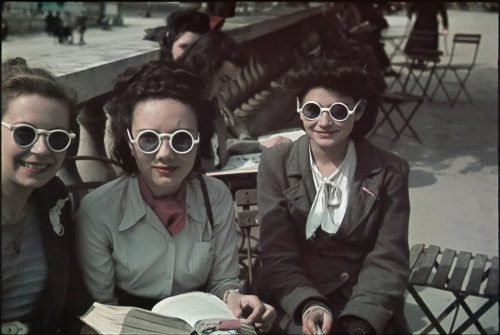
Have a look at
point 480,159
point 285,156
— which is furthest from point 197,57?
point 480,159

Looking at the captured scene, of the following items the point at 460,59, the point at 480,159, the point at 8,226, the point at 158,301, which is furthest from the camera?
the point at 460,59

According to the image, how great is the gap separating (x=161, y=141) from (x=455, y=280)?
1.84 meters

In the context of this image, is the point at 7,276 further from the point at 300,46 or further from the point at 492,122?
the point at 300,46

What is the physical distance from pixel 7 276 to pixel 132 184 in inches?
22.3

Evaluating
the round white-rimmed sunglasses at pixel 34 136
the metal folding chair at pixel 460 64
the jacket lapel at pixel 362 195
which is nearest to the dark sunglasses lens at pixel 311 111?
the jacket lapel at pixel 362 195

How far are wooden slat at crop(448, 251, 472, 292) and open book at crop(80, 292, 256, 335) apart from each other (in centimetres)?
155

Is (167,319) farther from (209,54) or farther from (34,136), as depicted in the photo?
(209,54)

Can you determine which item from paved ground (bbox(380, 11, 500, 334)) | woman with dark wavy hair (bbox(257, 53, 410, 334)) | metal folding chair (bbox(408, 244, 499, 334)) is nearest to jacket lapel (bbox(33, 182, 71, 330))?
woman with dark wavy hair (bbox(257, 53, 410, 334))

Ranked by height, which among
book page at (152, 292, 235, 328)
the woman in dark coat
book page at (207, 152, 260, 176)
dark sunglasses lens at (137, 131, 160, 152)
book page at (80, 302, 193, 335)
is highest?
dark sunglasses lens at (137, 131, 160, 152)

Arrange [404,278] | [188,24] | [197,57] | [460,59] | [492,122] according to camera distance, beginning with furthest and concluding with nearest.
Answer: [460,59] < [492,122] < [188,24] < [197,57] < [404,278]

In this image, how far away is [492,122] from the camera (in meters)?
10.2

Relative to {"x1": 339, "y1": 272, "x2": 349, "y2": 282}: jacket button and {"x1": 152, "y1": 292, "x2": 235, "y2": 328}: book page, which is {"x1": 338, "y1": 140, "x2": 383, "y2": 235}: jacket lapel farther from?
{"x1": 152, "y1": 292, "x2": 235, "y2": 328}: book page

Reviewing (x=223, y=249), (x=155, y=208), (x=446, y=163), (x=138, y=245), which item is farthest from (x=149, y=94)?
(x=446, y=163)

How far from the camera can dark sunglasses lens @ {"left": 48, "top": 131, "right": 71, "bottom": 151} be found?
1.67 meters
